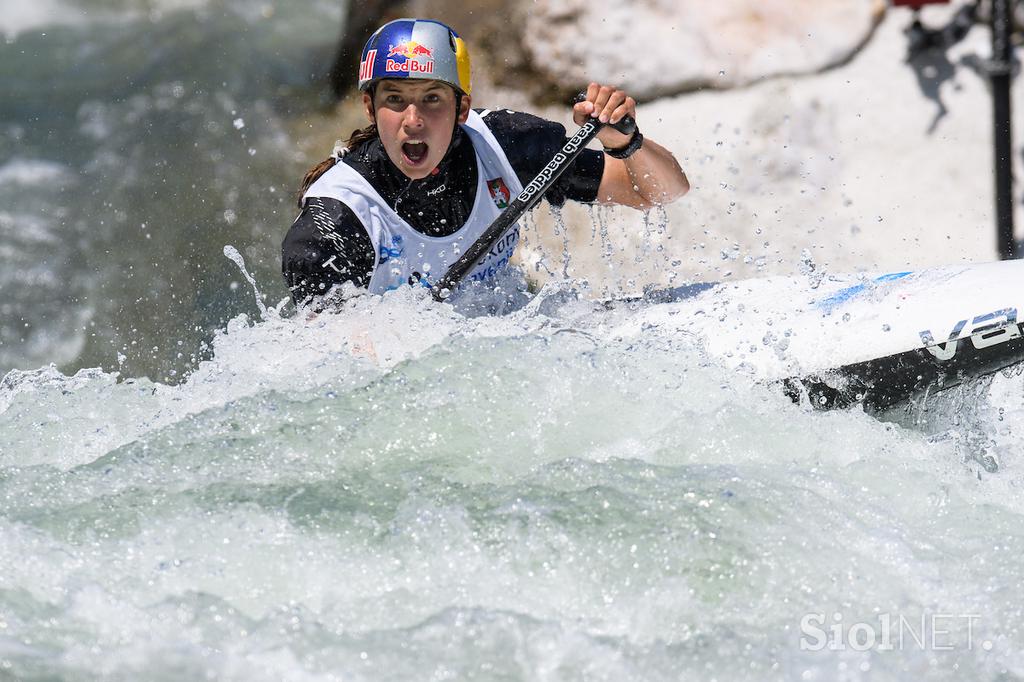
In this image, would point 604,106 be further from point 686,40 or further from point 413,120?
point 686,40

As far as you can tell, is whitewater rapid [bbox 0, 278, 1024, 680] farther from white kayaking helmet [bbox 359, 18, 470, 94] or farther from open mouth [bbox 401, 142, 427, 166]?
Result: white kayaking helmet [bbox 359, 18, 470, 94]

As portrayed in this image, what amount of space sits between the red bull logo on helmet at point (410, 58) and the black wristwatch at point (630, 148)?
1.92 feet

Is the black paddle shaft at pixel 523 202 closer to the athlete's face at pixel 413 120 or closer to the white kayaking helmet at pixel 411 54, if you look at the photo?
the athlete's face at pixel 413 120

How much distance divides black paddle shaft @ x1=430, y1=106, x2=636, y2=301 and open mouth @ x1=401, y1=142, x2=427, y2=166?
27cm

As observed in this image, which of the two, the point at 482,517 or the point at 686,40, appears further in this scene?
the point at 686,40

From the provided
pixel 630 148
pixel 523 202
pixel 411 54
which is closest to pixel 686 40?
pixel 630 148

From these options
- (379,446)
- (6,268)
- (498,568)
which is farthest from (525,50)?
(498,568)

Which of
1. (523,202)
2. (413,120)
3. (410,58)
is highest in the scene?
(410,58)

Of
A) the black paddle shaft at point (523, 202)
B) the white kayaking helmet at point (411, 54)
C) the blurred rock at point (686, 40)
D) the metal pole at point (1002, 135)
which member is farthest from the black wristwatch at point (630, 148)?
the blurred rock at point (686, 40)

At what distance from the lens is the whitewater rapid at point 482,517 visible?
6.73 feet

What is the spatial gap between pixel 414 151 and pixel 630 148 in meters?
0.62

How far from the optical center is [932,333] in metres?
3.03

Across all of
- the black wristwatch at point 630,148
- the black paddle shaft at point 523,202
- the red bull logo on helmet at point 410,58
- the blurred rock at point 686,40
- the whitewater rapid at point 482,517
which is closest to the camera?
the whitewater rapid at point 482,517

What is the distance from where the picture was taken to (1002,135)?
17.1 ft
